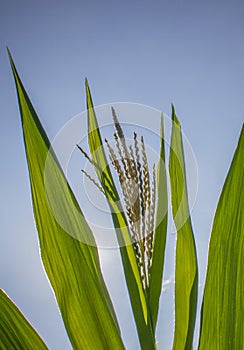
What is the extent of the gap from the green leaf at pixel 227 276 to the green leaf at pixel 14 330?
0.26 m

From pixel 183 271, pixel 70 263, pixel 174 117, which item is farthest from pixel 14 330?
pixel 174 117

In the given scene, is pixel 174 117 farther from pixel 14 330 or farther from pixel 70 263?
pixel 14 330

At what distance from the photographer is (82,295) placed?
2.43 ft

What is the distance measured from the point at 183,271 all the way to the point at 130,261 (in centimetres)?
10

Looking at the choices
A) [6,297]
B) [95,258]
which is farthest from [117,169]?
[6,297]

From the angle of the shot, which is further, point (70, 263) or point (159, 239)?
point (159, 239)

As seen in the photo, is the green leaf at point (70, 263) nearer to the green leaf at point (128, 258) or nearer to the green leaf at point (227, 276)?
the green leaf at point (128, 258)

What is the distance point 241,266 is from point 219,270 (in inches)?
1.3

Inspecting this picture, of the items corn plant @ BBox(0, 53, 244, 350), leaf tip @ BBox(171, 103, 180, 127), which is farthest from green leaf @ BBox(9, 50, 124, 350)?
leaf tip @ BBox(171, 103, 180, 127)

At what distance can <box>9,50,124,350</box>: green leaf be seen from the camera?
29.2 inches

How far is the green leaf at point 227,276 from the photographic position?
0.69m

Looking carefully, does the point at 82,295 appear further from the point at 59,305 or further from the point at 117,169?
the point at 117,169

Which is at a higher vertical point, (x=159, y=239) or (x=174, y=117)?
(x=174, y=117)

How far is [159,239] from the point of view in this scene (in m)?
0.88
